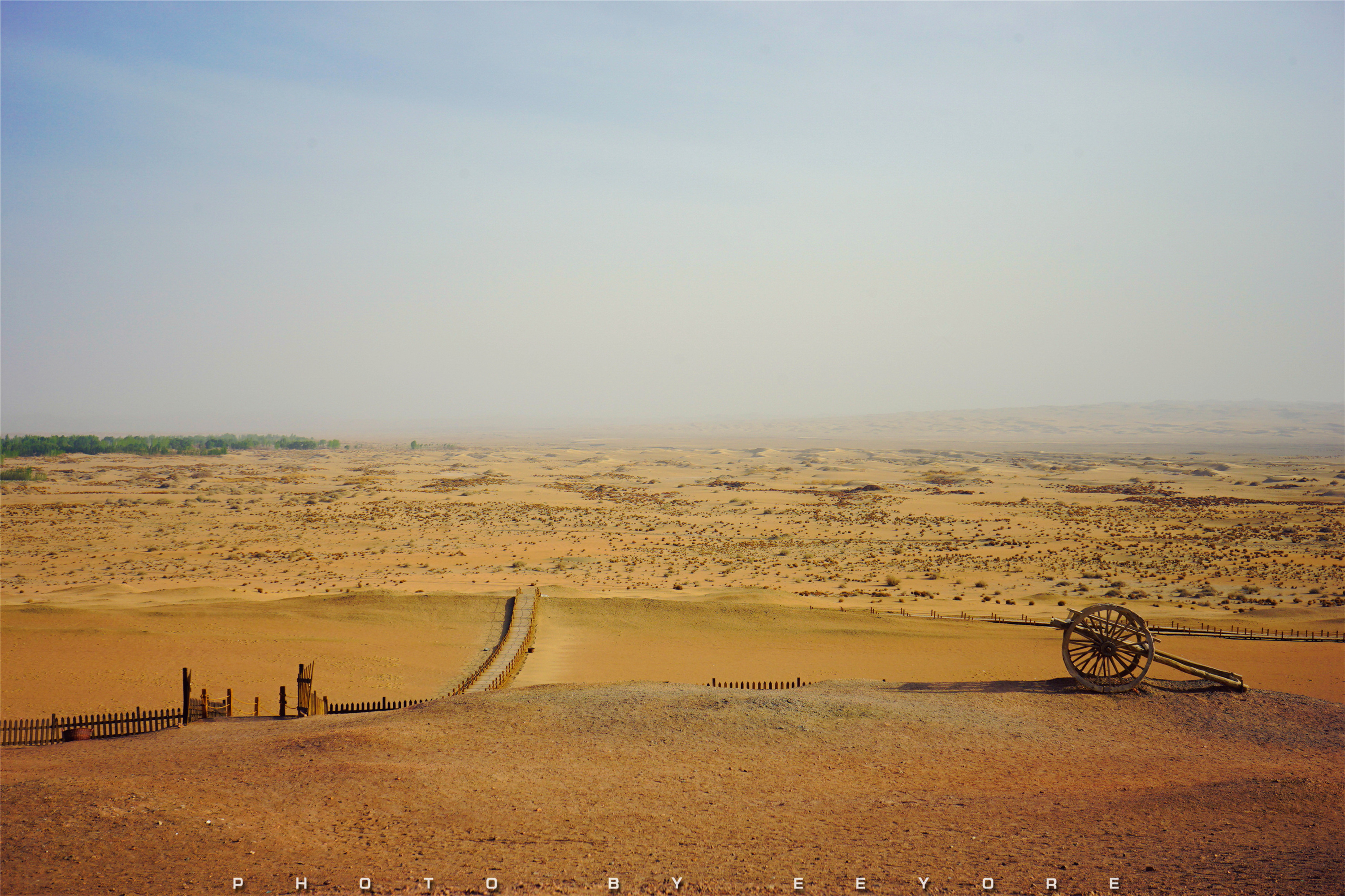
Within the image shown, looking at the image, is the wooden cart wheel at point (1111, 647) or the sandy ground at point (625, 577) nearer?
the wooden cart wheel at point (1111, 647)

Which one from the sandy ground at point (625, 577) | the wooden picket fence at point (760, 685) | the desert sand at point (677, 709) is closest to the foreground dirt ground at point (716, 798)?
the desert sand at point (677, 709)

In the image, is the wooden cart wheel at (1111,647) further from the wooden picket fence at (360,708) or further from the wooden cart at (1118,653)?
the wooden picket fence at (360,708)

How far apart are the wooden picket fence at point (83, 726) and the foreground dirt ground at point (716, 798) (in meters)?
1.00

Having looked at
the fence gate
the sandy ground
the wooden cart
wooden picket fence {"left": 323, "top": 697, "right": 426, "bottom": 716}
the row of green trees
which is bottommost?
the sandy ground

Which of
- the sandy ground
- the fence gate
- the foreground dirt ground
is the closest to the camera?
the foreground dirt ground

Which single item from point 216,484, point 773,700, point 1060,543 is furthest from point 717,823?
point 216,484

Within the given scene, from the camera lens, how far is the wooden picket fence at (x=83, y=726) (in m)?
15.9

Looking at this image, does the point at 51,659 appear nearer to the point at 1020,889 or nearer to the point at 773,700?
the point at 773,700

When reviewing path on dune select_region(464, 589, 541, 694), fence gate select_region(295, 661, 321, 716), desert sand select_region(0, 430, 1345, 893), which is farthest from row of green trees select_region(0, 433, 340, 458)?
fence gate select_region(295, 661, 321, 716)

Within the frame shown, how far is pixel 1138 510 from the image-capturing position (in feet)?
204

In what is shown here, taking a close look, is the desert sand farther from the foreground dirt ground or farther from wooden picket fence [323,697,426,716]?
wooden picket fence [323,697,426,716]

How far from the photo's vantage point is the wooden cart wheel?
1622cm

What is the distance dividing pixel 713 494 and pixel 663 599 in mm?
50500

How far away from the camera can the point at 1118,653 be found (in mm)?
16469
